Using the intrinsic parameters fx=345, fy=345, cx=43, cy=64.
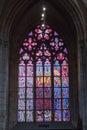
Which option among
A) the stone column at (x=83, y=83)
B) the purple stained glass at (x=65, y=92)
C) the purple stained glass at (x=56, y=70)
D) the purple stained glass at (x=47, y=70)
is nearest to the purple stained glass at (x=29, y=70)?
the purple stained glass at (x=47, y=70)

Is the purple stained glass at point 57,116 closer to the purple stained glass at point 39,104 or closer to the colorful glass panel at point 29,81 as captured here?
the purple stained glass at point 39,104

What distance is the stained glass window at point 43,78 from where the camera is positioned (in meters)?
18.8

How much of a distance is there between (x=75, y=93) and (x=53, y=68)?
1.97 metres

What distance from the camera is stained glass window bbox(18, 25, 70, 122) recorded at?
18.8 meters

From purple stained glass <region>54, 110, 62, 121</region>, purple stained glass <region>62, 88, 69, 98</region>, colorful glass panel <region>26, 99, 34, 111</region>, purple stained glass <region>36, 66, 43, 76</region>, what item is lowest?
purple stained glass <region>54, 110, 62, 121</region>

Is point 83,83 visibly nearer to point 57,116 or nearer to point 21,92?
point 57,116

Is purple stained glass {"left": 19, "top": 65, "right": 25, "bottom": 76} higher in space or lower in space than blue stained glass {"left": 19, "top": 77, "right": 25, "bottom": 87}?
higher

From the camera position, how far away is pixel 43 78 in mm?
19281

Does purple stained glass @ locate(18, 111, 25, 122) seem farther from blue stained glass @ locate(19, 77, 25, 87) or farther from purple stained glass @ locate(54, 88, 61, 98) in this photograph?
purple stained glass @ locate(54, 88, 61, 98)

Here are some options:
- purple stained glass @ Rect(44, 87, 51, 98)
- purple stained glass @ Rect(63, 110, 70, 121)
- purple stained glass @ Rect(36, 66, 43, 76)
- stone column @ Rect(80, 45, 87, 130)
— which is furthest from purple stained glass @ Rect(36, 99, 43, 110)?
stone column @ Rect(80, 45, 87, 130)

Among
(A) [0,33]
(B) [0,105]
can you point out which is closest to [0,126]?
(B) [0,105]

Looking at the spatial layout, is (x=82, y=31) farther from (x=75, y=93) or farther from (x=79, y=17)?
(x=75, y=93)

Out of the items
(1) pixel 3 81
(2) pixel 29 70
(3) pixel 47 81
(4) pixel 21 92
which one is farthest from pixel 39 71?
(1) pixel 3 81

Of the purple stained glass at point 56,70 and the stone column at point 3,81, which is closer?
the stone column at point 3,81
